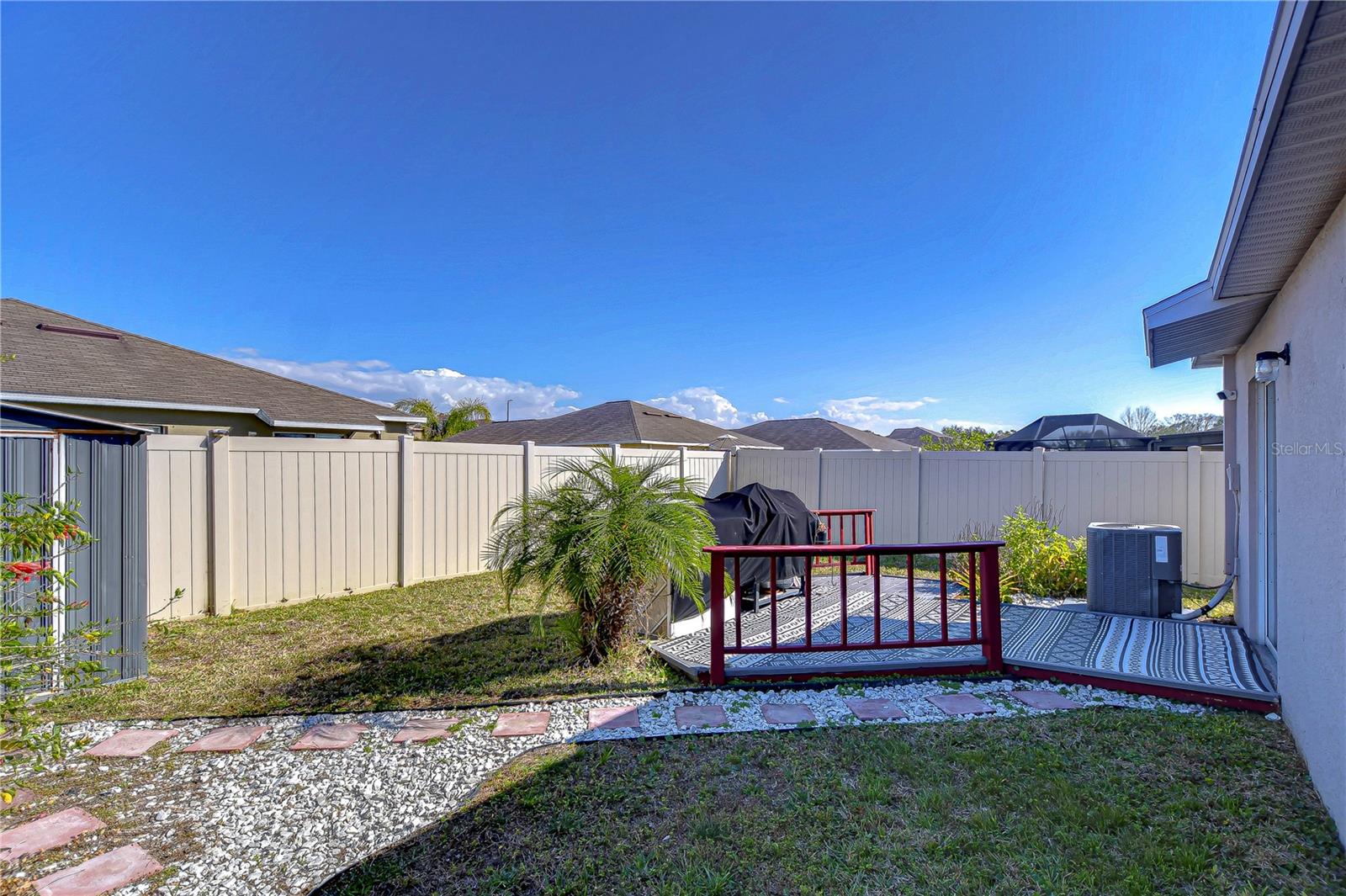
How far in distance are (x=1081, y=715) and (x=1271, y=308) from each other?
2.93 metres

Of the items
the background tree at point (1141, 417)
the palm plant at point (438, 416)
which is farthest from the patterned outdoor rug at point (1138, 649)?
the background tree at point (1141, 417)

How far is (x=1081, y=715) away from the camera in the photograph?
3.12 m

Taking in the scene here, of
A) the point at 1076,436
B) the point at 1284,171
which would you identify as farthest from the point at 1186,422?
the point at 1284,171

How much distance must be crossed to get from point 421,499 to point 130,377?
17.9 ft

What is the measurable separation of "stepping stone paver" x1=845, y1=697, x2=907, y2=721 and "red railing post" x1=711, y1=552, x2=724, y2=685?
84 centimetres

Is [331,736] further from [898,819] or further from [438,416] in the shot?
[438,416]

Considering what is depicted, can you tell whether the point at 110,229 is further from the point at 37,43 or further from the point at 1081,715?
the point at 1081,715

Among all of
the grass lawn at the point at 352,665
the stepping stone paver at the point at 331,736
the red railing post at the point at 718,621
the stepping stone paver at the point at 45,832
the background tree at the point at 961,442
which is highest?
the background tree at the point at 961,442

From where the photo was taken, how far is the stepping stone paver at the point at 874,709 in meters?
3.19

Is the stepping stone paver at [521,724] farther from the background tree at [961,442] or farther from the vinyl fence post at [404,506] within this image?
the background tree at [961,442]

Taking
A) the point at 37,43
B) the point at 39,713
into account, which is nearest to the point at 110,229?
the point at 37,43

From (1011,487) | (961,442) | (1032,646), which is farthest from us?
(961,442)

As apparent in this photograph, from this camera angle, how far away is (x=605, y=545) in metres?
3.78

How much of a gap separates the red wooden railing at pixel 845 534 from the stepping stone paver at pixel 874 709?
1844 mm
